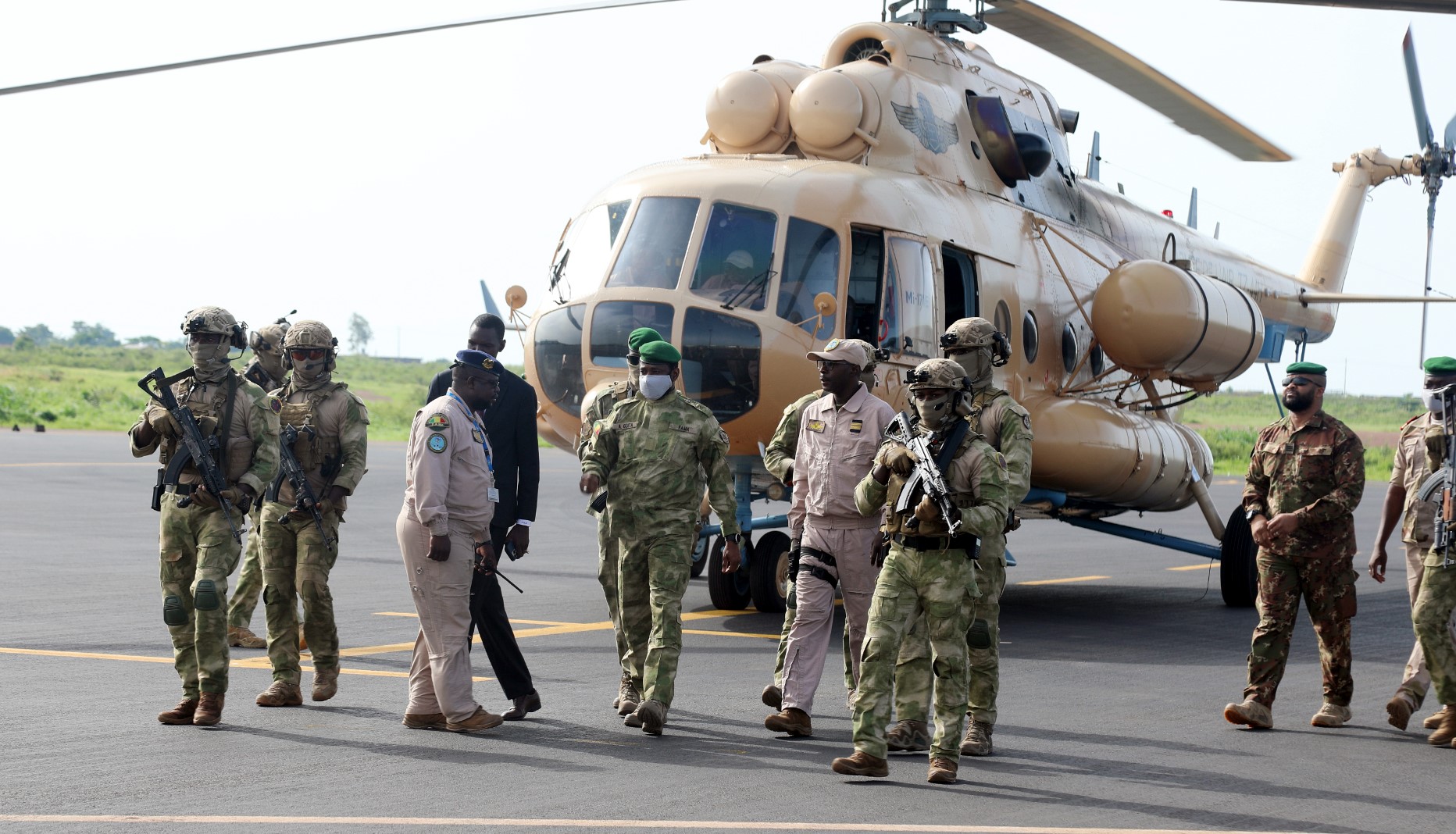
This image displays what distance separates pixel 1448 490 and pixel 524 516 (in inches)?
183

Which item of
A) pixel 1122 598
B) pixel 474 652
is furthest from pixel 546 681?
pixel 1122 598

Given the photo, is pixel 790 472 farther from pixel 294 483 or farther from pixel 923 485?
pixel 294 483

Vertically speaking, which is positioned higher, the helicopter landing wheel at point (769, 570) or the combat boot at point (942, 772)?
the helicopter landing wheel at point (769, 570)

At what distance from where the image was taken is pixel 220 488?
787 cm

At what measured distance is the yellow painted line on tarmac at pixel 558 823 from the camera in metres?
5.80

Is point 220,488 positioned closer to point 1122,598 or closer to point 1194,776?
point 1194,776

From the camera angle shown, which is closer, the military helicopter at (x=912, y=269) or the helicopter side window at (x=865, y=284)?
the military helicopter at (x=912, y=269)

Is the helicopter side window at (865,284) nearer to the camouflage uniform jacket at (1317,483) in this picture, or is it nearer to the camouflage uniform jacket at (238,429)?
the camouflage uniform jacket at (1317,483)

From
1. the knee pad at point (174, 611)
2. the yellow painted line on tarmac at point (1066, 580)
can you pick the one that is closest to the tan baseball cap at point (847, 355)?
the knee pad at point (174, 611)

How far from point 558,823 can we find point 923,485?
2.10 m

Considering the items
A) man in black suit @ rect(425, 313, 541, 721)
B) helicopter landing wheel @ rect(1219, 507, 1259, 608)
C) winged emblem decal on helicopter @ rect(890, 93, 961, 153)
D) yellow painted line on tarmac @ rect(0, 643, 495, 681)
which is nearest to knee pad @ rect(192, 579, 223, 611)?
man in black suit @ rect(425, 313, 541, 721)

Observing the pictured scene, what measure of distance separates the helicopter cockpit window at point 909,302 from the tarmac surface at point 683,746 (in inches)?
89.2

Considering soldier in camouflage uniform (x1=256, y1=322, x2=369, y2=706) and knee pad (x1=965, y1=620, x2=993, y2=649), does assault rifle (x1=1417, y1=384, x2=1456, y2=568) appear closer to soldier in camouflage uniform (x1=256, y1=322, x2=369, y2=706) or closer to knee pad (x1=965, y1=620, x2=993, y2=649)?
knee pad (x1=965, y1=620, x2=993, y2=649)

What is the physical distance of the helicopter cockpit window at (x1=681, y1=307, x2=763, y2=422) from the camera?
1152 cm
